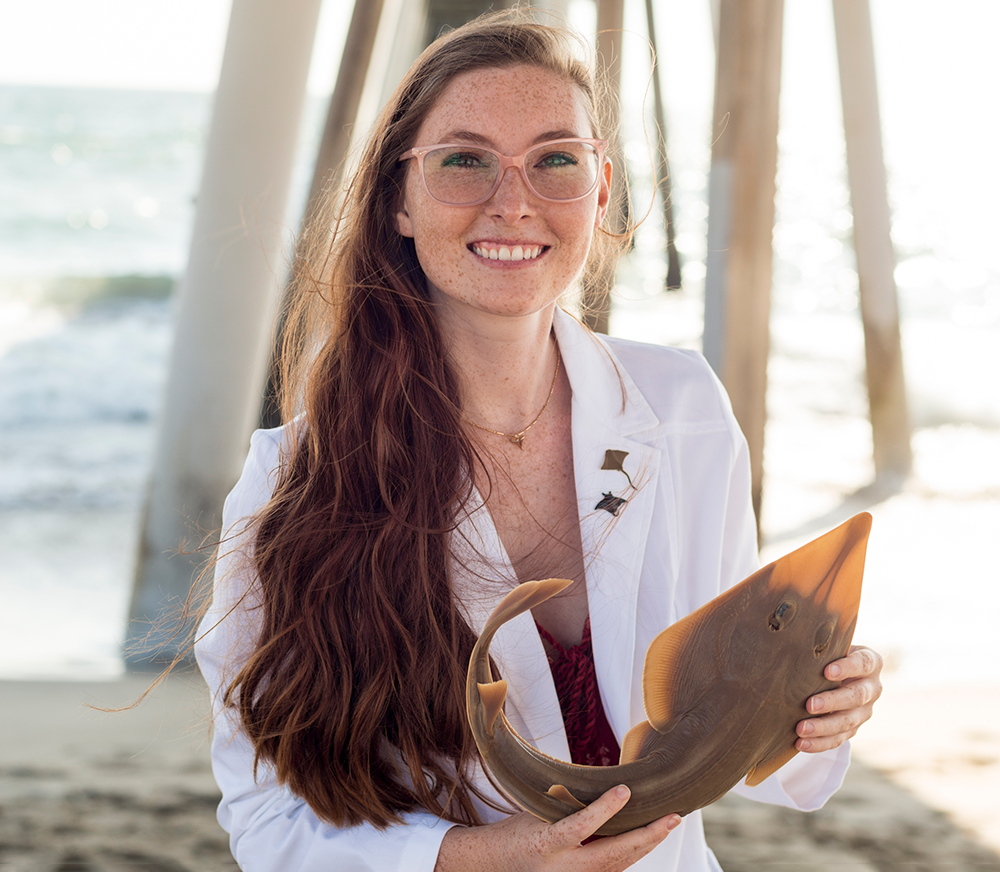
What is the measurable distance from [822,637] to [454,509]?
62 centimetres

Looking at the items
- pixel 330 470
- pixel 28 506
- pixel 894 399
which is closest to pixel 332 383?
pixel 330 470

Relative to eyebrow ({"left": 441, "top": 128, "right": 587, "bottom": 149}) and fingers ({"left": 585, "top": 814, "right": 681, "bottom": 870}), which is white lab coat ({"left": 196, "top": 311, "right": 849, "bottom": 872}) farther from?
eyebrow ({"left": 441, "top": 128, "right": 587, "bottom": 149})

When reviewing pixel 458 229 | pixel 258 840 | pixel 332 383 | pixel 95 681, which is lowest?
pixel 95 681

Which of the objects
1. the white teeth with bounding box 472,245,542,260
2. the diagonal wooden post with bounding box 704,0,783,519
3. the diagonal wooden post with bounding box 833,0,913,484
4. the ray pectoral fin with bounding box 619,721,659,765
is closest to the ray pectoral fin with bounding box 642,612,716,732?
the ray pectoral fin with bounding box 619,721,659,765

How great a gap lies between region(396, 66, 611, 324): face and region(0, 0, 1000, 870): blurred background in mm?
369

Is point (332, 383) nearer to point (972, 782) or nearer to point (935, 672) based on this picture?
point (972, 782)

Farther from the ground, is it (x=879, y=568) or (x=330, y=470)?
(x=330, y=470)

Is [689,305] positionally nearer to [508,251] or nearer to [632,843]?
Answer: [508,251]

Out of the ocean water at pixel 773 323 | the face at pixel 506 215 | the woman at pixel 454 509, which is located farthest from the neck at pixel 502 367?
the ocean water at pixel 773 323

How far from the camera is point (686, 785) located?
1.06 metres

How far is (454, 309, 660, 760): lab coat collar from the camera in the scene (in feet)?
4.74

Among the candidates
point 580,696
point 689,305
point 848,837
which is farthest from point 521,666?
point 689,305

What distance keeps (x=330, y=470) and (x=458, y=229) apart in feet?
1.40

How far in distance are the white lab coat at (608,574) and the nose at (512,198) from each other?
391 millimetres
